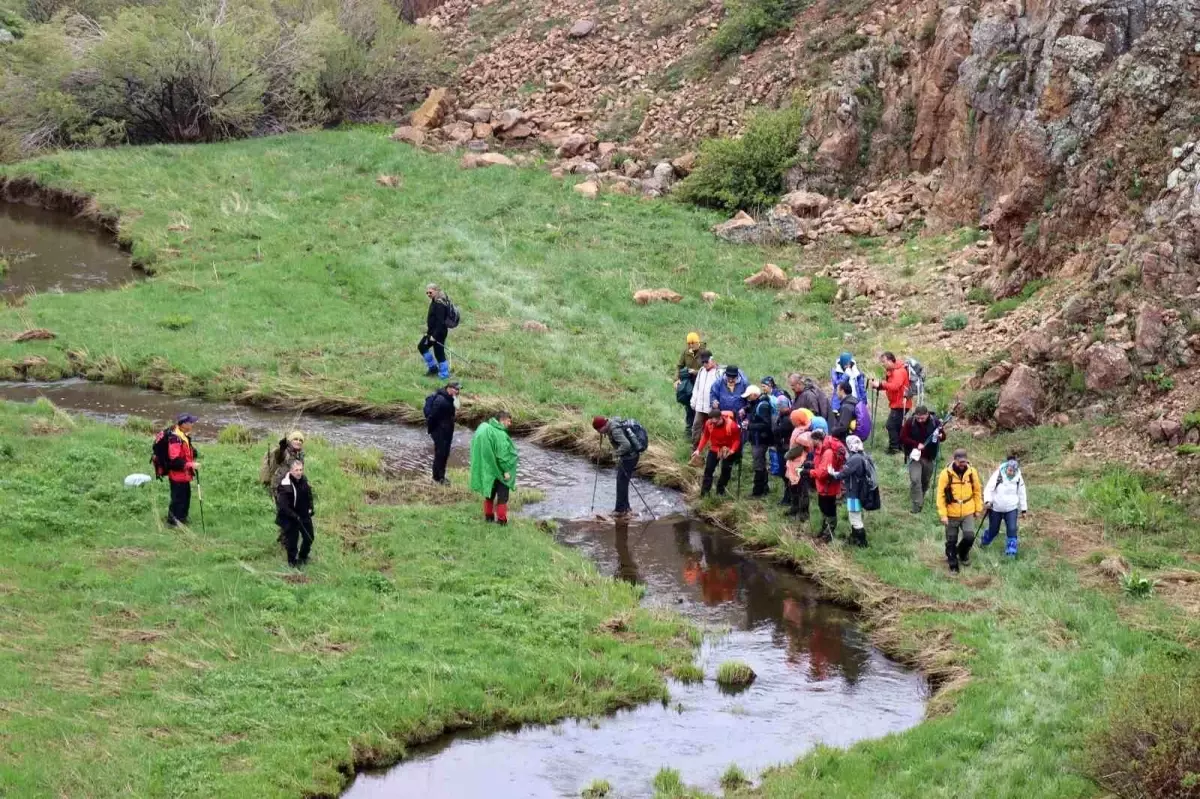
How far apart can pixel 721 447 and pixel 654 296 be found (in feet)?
35.9

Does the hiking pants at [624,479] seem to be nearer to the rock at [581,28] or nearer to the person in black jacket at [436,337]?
the person in black jacket at [436,337]

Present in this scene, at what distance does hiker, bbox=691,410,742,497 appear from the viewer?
2159cm

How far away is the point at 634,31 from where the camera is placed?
5078 cm

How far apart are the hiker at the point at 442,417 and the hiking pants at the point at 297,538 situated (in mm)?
3796

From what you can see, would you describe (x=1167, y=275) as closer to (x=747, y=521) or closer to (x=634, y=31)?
(x=747, y=521)

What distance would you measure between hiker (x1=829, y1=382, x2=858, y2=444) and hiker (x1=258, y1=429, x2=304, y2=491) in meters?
8.22

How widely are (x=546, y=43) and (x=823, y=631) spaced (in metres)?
38.1

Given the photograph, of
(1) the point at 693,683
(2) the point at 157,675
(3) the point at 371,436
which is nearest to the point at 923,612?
(1) the point at 693,683

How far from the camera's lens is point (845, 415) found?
21.9 m

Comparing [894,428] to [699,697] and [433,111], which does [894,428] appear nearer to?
[699,697]

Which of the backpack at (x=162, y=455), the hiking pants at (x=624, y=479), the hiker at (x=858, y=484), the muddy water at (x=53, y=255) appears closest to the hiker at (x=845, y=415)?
the hiker at (x=858, y=484)

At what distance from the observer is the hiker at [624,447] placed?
2153cm

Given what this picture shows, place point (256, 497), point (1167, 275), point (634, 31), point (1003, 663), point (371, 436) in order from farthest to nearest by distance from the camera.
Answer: point (634, 31), point (371, 436), point (1167, 275), point (256, 497), point (1003, 663)

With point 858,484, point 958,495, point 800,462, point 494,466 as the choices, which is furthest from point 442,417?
point 958,495
